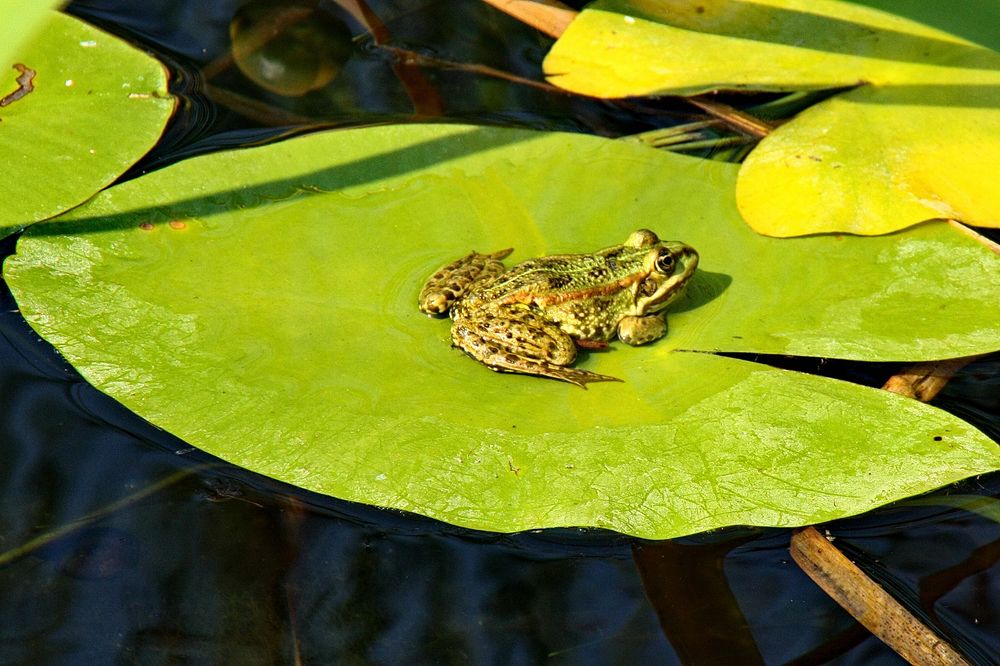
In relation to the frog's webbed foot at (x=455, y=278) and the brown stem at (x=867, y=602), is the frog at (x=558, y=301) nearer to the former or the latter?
the frog's webbed foot at (x=455, y=278)

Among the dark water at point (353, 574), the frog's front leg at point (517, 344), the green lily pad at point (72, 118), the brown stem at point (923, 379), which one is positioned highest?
the green lily pad at point (72, 118)

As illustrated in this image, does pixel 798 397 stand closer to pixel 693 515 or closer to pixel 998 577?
pixel 693 515

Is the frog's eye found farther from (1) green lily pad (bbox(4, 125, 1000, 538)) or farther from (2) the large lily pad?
(2) the large lily pad

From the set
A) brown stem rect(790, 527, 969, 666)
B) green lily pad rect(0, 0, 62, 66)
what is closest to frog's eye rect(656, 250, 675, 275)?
brown stem rect(790, 527, 969, 666)

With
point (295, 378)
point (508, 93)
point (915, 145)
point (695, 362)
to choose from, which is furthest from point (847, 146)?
point (295, 378)

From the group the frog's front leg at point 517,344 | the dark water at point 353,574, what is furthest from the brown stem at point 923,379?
the frog's front leg at point 517,344

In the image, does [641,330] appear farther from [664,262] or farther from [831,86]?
[831,86]

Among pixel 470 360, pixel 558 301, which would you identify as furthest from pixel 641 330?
pixel 470 360
